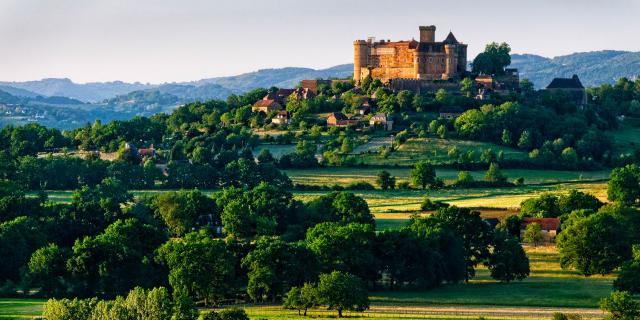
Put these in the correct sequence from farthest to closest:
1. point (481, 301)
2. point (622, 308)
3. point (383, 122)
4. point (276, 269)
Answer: point (383, 122)
point (276, 269)
point (481, 301)
point (622, 308)

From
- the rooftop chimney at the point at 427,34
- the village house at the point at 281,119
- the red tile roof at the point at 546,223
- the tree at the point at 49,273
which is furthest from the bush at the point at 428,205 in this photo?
the rooftop chimney at the point at 427,34

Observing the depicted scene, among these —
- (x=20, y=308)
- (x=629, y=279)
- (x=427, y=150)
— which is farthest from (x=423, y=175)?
(x=20, y=308)

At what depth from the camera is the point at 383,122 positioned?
142m

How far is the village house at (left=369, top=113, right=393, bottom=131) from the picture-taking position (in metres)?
142

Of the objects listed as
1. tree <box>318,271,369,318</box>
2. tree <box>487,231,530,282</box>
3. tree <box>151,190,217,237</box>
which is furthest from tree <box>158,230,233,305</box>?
tree <box>151,190,217,237</box>

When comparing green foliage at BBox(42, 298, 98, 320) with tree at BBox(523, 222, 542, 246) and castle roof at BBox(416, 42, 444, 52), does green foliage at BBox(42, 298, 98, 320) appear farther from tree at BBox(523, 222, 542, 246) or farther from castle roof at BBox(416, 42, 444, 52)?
castle roof at BBox(416, 42, 444, 52)

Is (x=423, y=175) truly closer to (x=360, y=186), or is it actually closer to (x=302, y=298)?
(x=360, y=186)

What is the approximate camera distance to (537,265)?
247ft

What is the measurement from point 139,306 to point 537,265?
110 feet

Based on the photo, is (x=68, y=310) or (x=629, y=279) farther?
(x=629, y=279)

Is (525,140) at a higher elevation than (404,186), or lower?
higher

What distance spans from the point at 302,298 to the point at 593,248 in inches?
859

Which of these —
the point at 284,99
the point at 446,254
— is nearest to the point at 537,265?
the point at 446,254

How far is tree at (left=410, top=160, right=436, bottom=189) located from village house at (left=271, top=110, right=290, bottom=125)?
126 ft
